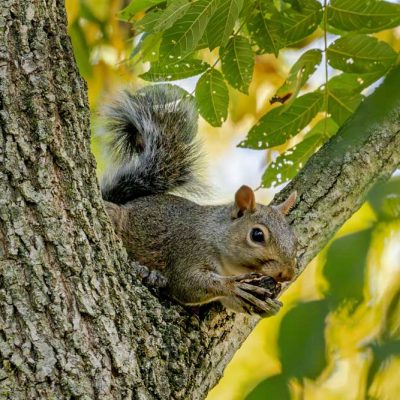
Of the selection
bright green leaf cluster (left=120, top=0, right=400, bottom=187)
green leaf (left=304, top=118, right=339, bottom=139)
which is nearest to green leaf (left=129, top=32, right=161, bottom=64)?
bright green leaf cluster (left=120, top=0, right=400, bottom=187)

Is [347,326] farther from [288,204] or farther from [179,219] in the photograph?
[179,219]

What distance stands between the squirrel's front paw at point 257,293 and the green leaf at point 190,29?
0.80 meters

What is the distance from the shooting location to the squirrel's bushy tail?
2896 millimetres

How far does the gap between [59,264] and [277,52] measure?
1.06 meters

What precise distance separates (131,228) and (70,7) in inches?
37.7

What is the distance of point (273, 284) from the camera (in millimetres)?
2352

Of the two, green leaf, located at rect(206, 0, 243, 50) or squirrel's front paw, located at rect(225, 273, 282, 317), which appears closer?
green leaf, located at rect(206, 0, 243, 50)

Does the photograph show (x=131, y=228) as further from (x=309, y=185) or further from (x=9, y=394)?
(x=9, y=394)

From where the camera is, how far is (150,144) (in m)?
2.99

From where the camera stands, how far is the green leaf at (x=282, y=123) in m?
2.42

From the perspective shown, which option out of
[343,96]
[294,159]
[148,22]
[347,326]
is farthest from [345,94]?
[347,326]

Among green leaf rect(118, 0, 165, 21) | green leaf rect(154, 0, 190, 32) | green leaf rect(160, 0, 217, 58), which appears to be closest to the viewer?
green leaf rect(154, 0, 190, 32)

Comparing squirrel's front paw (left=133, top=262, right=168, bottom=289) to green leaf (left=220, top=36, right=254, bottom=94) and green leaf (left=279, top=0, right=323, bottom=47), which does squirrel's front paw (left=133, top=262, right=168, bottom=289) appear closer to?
green leaf (left=220, top=36, right=254, bottom=94)

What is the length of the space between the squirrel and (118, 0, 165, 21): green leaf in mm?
349
